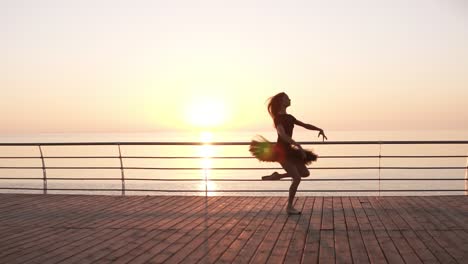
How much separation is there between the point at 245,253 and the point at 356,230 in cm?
183

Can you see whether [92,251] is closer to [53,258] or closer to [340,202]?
[53,258]

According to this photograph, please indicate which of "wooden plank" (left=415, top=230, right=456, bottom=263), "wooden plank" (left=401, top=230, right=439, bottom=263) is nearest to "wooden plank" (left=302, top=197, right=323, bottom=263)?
"wooden plank" (left=401, top=230, right=439, bottom=263)

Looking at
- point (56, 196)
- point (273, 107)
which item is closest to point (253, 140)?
point (273, 107)

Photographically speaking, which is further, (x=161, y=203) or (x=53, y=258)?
(x=161, y=203)

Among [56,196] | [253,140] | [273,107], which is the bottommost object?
[56,196]

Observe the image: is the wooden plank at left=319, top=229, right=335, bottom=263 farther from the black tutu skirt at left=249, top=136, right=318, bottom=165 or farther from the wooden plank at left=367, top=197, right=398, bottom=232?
the black tutu skirt at left=249, top=136, right=318, bottom=165

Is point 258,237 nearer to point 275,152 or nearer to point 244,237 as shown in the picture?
point 244,237

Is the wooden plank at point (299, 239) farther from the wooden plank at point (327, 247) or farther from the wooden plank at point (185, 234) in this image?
the wooden plank at point (185, 234)

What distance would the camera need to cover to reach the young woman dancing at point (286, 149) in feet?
25.4

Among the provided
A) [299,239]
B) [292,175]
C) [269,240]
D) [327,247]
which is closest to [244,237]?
[269,240]

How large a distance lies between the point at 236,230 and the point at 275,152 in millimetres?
1663

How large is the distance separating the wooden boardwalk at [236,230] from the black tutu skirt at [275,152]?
838 mm

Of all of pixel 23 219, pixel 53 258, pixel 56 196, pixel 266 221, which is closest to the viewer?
pixel 53 258

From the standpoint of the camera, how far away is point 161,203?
9.47m
